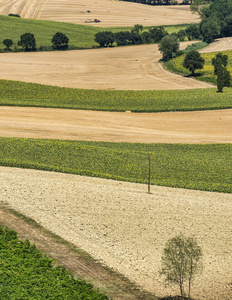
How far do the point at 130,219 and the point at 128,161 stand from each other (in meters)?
18.8

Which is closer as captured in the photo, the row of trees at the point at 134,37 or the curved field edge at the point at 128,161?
the curved field edge at the point at 128,161

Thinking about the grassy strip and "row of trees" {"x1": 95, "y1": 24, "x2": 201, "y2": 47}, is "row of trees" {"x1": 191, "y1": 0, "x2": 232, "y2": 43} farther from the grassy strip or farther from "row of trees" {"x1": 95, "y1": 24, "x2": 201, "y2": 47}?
the grassy strip

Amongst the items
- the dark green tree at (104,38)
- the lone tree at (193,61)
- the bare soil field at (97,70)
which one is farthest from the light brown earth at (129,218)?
the dark green tree at (104,38)

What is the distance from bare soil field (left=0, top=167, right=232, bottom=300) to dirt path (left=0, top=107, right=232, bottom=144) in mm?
20243

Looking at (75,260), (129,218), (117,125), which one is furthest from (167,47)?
(75,260)

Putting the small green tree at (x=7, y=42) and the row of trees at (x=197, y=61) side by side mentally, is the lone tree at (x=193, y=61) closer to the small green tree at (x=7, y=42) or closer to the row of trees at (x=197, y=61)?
the row of trees at (x=197, y=61)

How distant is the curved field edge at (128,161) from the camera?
54.7m

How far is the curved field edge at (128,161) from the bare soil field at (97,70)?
158ft

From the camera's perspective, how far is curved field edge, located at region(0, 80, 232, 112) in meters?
90.6

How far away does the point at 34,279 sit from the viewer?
95.3 feet

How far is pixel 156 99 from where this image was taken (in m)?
96.9

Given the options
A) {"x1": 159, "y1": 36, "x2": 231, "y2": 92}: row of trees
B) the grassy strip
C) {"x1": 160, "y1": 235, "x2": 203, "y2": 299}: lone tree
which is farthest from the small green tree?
{"x1": 160, "y1": 235, "x2": 203, "y2": 299}: lone tree

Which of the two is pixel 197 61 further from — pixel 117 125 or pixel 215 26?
pixel 215 26

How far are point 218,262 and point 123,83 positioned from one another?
280 ft
